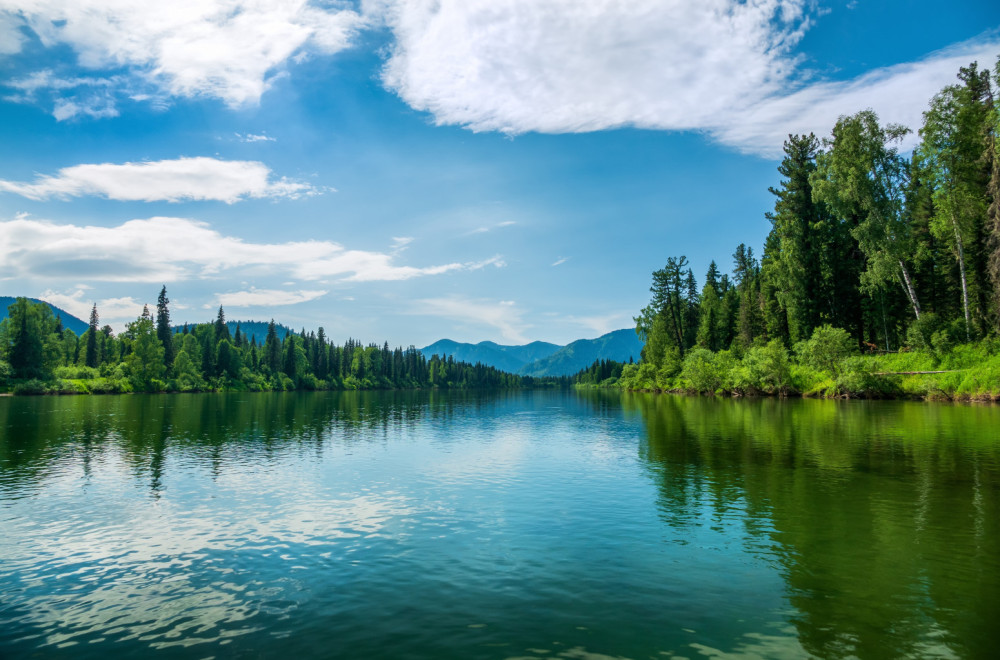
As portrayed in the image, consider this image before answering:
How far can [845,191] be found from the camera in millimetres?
60000

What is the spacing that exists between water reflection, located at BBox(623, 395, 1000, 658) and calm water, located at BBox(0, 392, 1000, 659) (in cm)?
8

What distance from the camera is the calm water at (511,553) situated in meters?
9.56

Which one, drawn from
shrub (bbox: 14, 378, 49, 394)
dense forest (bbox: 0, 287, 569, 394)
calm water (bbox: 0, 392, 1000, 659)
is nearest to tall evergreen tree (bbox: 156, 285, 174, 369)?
dense forest (bbox: 0, 287, 569, 394)

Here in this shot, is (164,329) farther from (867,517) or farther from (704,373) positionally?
(867,517)

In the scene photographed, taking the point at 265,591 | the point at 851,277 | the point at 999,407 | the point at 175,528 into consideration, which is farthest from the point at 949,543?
the point at 851,277

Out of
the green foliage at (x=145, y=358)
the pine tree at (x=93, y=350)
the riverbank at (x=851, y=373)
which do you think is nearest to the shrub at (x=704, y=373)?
the riverbank at (x=851, y=373)

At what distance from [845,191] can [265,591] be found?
69045 millimetres

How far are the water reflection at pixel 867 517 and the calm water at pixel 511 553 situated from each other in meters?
0.08

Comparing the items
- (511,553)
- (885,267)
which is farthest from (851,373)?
(511,553)

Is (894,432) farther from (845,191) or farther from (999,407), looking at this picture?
(845,191)

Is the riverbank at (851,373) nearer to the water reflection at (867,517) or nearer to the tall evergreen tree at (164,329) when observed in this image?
the water reflection at (867,517)

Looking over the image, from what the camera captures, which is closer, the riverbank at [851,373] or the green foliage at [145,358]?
the riverbank at [851,373]

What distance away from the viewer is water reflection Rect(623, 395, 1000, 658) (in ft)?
31.8

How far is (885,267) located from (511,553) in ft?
204
